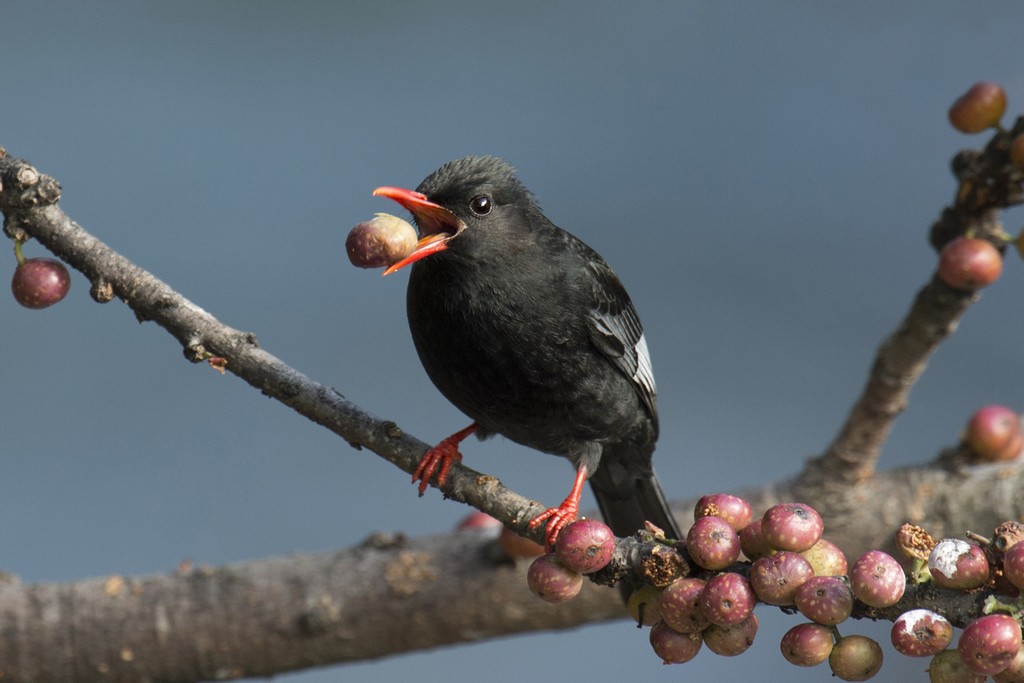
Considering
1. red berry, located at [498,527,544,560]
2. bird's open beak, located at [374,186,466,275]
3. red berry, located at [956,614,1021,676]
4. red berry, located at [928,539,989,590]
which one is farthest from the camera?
red berry, located at [498,527,544,560]

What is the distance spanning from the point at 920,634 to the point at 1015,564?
0.57 ft

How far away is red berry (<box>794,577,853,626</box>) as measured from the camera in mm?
1802

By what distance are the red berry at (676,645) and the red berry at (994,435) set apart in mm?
1882

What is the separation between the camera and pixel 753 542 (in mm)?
1967

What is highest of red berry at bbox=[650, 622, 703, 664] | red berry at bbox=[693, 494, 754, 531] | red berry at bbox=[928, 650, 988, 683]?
red berry at bbox=[693, 494, 754, 531]

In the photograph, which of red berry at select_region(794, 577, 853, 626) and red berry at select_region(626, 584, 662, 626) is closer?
red berry at select_region(794, 577, 853, 626)

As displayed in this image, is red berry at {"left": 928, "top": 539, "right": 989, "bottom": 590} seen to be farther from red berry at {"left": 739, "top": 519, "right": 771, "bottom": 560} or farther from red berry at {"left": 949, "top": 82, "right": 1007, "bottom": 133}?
red berry at {"left": 949, "top": 82, "right": 1007, "bottom": 133}

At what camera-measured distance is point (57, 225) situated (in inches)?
90.5

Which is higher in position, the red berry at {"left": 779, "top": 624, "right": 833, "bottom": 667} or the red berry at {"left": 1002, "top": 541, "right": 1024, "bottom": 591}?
the red berry at {"left": 1002, "top": 541, "right": 1024, "bottom": 591}

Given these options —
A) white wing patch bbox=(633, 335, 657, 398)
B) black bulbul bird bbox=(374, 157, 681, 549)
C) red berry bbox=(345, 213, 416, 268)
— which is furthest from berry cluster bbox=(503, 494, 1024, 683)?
white wing patch bbox=(633, 335, 657, 398)

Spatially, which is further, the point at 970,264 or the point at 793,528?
the point at 970,264

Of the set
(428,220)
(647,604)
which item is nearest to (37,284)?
(428,220)

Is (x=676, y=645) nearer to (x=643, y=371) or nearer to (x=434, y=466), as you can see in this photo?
(x=434, y=466)

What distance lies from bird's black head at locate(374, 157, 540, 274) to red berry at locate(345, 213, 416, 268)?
1.85 ft
